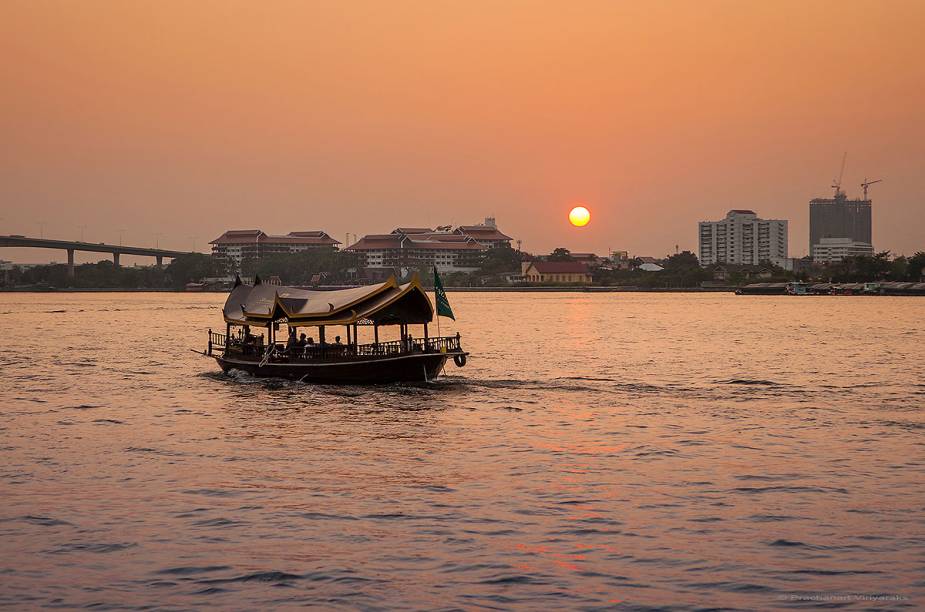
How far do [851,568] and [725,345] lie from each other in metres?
55.5

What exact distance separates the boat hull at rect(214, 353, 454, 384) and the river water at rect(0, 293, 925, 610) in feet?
1.61

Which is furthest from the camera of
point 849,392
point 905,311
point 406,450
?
point 905,311

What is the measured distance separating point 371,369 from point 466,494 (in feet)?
59.3

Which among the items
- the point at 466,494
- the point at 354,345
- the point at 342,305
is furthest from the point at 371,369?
the point at 466,494

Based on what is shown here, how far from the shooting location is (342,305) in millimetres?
39688

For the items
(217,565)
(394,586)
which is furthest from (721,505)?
(217,565)

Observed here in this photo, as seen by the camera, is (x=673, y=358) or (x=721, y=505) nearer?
(x=721, y=505)

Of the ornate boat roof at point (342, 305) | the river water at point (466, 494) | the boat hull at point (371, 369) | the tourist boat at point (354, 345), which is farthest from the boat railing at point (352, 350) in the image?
the river water at point (466, 494)

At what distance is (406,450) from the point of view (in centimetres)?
2645

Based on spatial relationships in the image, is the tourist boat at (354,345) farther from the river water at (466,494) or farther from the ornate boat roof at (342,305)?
the river water at (466,494)

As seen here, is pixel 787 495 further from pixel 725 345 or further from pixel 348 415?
pixel 725 345

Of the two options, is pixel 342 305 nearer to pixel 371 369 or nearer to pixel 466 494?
pixel 371 369

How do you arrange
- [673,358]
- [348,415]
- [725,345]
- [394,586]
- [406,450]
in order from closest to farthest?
1. [394,586]
2. [406,450]
3. [348,415]
4. [673,358]
5. [725,345]

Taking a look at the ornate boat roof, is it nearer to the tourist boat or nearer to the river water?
the tourist boat
